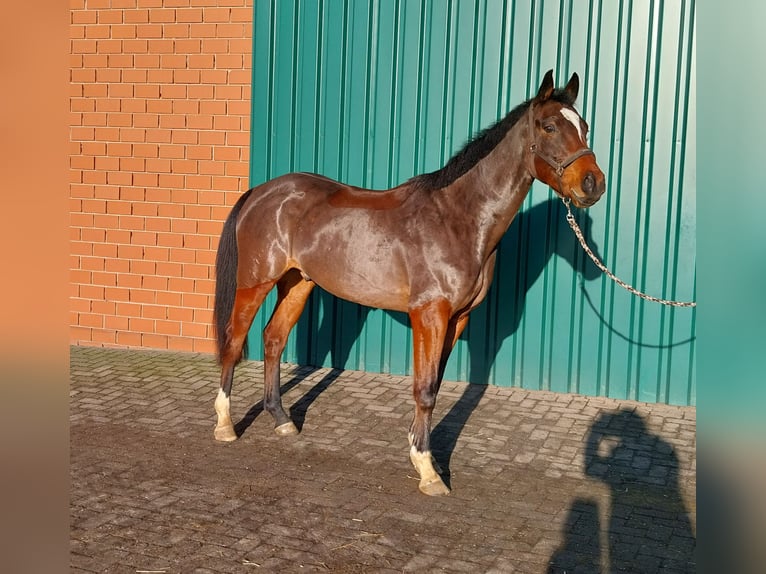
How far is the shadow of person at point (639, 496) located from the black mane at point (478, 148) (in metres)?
1.95

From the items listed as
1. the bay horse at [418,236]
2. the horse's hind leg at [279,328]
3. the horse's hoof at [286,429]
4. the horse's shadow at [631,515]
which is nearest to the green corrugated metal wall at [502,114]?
the horse's shadow at [631,515]

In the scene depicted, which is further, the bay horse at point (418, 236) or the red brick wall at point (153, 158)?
the red brick wall at point (153, 158)

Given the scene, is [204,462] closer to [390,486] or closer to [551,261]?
[390,486]

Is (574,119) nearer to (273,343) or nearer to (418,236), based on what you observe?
(418,236)

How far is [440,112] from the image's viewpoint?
6.65m

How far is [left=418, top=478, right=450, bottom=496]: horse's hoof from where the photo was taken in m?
4.21

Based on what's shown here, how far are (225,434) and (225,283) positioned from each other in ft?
3.31

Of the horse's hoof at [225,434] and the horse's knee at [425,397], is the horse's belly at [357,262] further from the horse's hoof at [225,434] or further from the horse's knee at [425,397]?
the horse's hoof at [225,434]

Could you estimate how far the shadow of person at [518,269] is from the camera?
6340 mm

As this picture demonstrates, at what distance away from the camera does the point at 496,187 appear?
4.41 m

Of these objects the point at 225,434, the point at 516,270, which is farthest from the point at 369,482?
the point at 516,270

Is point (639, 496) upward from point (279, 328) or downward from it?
downward
